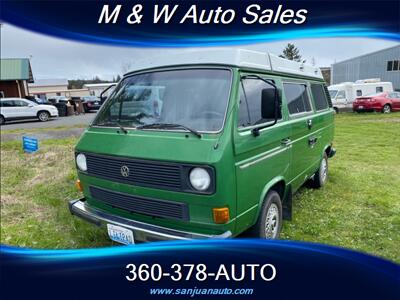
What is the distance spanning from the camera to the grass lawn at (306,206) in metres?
3.66

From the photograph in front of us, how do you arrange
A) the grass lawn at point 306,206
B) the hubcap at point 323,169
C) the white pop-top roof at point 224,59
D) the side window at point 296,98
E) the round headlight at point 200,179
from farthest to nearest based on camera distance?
the hubcap at point 323,169 < the side window at point 296,98 < the grass lawn at point 306,206 < the white pop-top roof at point 224,59 < the round headlight at point 200,179

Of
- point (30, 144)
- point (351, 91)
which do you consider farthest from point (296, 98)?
point (351, 91)

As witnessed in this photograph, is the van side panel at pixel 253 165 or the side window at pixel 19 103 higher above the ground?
the side window at pixel 19 103

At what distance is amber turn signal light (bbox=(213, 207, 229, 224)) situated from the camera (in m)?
2.50

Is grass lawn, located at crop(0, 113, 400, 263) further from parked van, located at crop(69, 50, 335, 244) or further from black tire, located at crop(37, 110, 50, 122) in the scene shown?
black tire, located at crop(37, 110, 50, 122)

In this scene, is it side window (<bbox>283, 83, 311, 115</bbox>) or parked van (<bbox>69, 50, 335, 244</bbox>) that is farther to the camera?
side window (<bbox>283, 83, 311, 115</bbox>)

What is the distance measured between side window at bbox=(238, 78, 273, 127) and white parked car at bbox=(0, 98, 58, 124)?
58.5ft

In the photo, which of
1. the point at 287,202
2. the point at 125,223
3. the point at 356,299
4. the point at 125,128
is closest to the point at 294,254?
the point at 356,299

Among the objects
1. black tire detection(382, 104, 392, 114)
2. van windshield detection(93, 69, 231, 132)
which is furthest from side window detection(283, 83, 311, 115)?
black tire detection(382, 104, 392, 114)

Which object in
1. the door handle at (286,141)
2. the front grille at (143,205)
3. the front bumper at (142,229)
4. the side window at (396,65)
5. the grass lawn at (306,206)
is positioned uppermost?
the side window at (396,65)

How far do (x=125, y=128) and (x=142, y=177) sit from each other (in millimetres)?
620

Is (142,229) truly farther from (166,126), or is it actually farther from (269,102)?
(269,102)

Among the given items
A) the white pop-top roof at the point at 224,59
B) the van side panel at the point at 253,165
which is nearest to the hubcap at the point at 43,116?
the white pop-top roof at the point at 224,59

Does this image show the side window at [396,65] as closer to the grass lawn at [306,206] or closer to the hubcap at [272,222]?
the grass lawn at [306,206]
